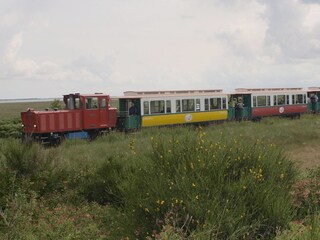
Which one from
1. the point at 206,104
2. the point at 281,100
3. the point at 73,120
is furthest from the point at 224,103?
the point at 73,120

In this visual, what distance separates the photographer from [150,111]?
24656 millimetres

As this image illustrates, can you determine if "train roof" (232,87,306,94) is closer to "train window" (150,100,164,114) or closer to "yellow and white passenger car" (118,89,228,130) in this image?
"yellow and white passenger car" (118,89,228,130)

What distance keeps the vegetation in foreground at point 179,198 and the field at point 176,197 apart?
2 centimetres

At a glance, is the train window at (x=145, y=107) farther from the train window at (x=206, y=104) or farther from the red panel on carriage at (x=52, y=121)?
the train window at (x=206, y=104)

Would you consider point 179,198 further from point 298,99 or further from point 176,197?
point 298,99

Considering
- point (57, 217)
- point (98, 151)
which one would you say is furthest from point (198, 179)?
point (98, 151)

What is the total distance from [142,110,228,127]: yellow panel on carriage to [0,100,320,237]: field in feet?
44.4

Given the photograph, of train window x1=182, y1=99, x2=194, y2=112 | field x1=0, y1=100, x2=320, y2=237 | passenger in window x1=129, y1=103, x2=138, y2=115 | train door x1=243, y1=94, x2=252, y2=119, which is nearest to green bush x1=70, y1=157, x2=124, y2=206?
field x1=0, y1=100, x2=320, y2=237

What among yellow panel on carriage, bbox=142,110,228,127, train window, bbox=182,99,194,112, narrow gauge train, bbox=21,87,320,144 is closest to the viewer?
narrow gauge train, bbox=21,87,320,144

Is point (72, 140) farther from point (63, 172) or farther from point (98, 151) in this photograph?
point (63, 172)

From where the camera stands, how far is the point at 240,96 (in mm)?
32062

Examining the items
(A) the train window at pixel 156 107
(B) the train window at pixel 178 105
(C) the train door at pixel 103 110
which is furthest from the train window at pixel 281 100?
(C) the train door at pixel 103 110

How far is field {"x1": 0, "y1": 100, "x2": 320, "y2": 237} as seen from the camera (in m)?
5.88

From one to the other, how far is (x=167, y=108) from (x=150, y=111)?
123cm
